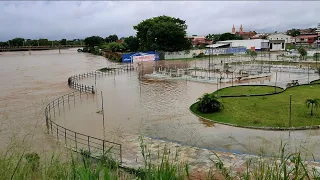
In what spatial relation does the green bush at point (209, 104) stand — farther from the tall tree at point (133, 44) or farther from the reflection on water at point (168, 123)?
the tall tree at point (133, 44)

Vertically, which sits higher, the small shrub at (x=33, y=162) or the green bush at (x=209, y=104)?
the small shrub at (x=33, y=162)

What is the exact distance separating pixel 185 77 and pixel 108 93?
10510 mm

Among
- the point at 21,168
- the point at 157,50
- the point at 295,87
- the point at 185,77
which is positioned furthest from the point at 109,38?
the point at 21,168

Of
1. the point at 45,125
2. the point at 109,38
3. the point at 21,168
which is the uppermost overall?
the point at 109,38

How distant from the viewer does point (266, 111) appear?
18.3m

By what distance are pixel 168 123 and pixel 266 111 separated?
19.2 feet

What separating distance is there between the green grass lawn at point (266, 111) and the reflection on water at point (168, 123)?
1014 mm

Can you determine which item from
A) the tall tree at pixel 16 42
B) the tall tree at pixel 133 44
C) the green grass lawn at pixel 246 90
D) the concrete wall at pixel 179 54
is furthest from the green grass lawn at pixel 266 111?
the tall tree at pixel 16 42

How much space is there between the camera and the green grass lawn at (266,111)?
16086 mm

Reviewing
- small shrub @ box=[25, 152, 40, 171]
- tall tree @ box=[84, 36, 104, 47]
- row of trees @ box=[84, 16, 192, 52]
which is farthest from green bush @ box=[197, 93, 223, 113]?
tall tree @ box=[84, 36, 104, 47]

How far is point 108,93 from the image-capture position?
27219 mm

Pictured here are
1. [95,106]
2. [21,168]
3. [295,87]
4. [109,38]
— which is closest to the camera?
[21,168]

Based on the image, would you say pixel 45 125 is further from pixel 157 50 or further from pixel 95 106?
pixel 157 50

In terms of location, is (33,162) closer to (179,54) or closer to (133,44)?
(179,54)
